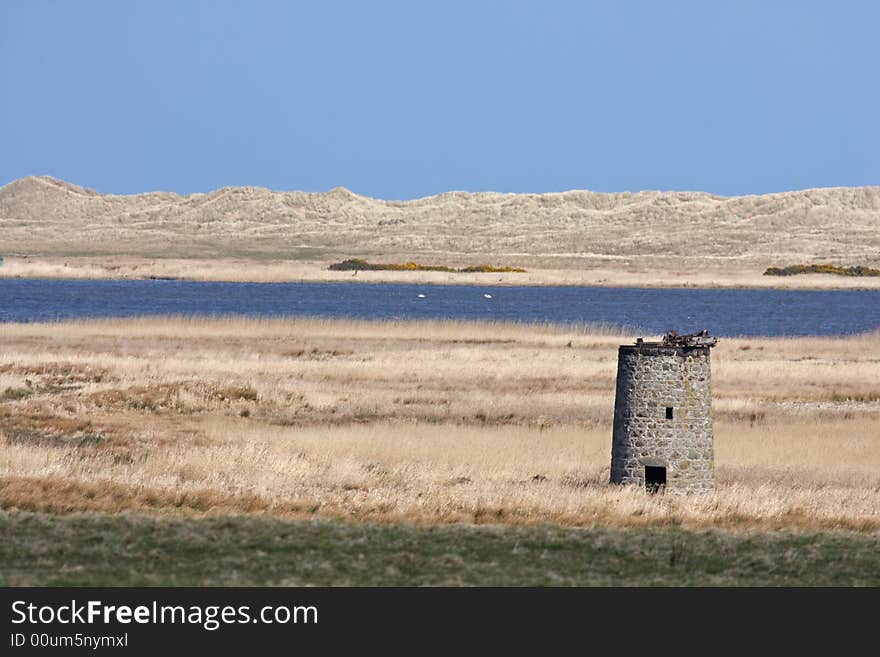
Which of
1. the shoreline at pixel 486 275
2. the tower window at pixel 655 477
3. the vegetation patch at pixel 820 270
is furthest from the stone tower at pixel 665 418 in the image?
the vegetation patch at pixel 820 270

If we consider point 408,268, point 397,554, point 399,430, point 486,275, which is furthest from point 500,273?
point 397,554

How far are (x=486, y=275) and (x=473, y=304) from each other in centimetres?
3224

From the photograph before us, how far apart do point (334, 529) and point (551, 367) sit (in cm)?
2776

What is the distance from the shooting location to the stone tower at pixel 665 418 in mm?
21391

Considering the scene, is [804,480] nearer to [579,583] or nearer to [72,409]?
[579,583]

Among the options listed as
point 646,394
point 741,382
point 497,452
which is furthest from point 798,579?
point 741,382

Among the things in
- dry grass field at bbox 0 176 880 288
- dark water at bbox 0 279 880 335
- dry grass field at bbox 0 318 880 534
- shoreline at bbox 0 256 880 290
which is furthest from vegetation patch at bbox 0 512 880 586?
dry grass field at bbox 0 176 880 288

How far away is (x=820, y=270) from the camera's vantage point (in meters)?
132

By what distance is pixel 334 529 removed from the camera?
16078 millimetres

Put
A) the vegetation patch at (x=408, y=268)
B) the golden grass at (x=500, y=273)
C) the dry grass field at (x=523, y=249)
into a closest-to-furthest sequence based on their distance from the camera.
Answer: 1. the golden grass at (x=500, y=273)
2. the dry grass field at (x=523, y=249)
3. the vegetation patch at (x=408, y=268)

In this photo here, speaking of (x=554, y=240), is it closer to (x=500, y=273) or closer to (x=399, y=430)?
(x=500, y=273)

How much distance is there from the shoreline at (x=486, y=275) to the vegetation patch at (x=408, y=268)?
1.43 metres

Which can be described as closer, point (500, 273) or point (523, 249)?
point (500, 273)

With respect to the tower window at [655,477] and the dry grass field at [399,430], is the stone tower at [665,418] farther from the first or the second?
the dry grass field at [399,430]
